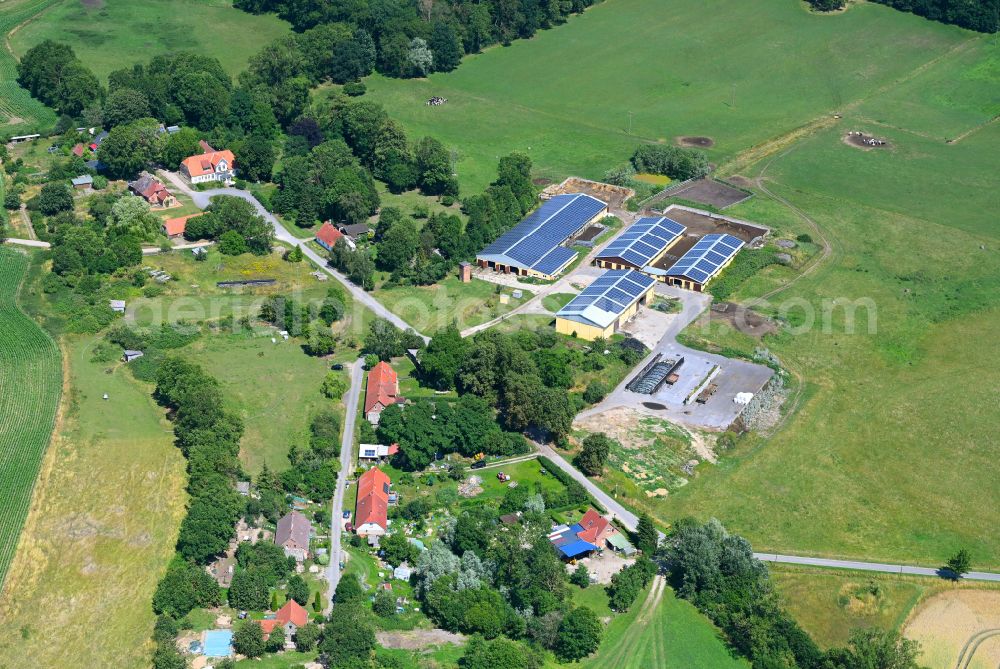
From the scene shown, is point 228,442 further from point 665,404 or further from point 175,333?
point 665,404

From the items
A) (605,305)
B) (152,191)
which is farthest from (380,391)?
(152,191)

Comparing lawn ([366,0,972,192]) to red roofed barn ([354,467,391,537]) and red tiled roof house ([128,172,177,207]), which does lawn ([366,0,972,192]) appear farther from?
red roofed barn ([354,467,391,537])

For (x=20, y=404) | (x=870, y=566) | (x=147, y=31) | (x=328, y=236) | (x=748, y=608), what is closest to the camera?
(x=748, y=608)

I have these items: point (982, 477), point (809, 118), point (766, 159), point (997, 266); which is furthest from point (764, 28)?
point (982, 477)

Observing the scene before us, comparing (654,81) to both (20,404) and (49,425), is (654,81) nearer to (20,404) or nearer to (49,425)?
(20,404)

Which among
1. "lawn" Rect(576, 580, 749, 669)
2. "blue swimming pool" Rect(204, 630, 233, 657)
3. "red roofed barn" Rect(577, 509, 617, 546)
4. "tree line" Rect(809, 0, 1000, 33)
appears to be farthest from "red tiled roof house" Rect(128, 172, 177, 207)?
"tree line" Rect(809, 0, 1000, 33)

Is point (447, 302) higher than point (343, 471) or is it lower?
lower

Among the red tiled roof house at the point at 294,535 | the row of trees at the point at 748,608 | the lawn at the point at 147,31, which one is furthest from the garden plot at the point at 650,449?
the lawn at the point at 147,31
